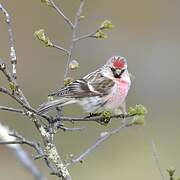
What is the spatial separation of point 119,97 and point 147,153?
7.83 meters

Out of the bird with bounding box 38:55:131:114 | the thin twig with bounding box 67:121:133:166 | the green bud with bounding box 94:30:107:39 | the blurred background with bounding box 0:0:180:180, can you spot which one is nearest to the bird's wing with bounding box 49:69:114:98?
the bird with bounding box 38:55:131:114

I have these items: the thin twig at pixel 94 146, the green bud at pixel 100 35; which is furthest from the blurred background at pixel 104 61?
the thin twig at pixel 94 146

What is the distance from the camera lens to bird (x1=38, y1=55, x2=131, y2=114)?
183 inches

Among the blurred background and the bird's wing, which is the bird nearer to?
the bird's wing

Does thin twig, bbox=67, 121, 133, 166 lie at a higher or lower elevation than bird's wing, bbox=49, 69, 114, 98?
lower

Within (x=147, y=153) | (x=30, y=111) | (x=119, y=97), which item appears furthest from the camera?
(x=147, y=153)

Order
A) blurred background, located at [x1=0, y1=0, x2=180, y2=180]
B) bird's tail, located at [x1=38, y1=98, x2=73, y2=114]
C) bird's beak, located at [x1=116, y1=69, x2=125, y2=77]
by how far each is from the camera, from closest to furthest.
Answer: bird's tail, located at [x1=38, y1=98, x2=73, y2=114], bird's beak, located at [x1=116, y1=69, x2=125, y2=77], blurred background, located at [x1=0, y1=0, x2=180, y2=180]

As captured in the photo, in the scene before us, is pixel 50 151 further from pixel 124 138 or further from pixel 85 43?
pixel 85 43

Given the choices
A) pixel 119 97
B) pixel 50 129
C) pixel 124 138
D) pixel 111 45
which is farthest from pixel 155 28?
pixel 50 129

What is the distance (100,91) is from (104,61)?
8.95 metres

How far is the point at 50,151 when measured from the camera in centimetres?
365

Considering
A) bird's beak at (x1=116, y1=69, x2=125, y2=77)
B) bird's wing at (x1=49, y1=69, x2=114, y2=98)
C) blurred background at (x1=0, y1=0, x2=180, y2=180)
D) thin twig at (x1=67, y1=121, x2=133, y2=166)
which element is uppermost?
blurred background at (x1=0, y1=0, x2=180, y2=180)

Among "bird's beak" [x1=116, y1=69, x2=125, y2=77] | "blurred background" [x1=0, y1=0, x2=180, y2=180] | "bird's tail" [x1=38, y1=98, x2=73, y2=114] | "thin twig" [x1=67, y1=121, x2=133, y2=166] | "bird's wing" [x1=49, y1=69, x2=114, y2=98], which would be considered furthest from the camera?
"blurred background" [x1=0, y1=0, x2=180, y2=180]

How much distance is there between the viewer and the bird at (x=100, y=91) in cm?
465
